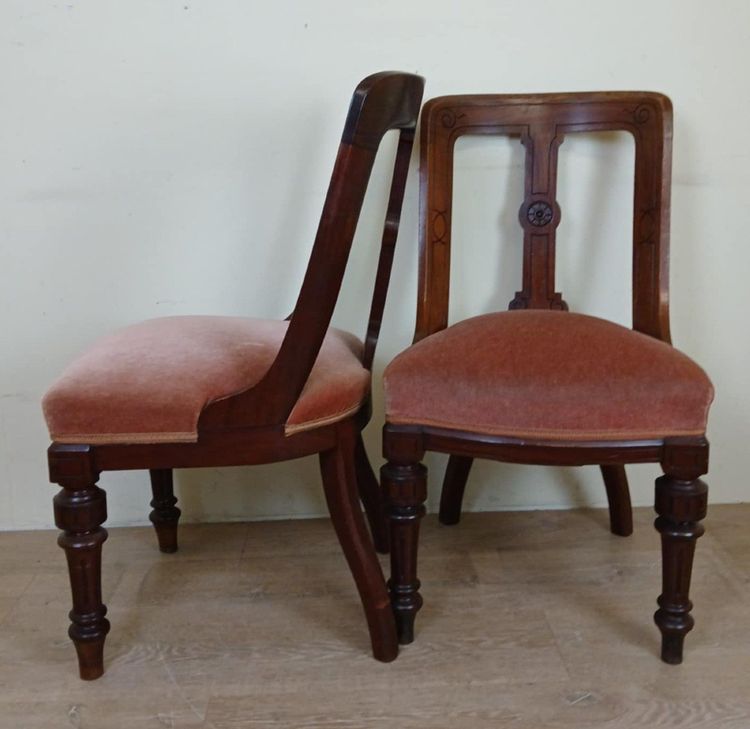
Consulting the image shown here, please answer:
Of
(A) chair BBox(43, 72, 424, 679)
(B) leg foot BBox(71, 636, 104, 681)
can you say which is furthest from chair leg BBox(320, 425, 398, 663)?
(B) leg foot BBox(71, 636, 104, 681)

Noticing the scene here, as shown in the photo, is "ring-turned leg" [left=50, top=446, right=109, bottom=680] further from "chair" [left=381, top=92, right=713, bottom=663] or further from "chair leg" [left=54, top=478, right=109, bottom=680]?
"chair" [left=381, top=92, right=713, bottom=663]

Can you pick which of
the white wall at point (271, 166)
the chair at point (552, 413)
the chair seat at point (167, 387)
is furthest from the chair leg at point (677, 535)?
the white wall at point (271, 166)

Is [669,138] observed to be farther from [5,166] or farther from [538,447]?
[5,166]

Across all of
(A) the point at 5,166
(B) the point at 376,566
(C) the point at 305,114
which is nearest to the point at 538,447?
(B) the point at 376,566

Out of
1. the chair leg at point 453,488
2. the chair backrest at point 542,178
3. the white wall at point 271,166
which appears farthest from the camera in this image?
the chair leg at point 453,488

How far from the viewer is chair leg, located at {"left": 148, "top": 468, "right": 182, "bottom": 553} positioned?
1.54 meters

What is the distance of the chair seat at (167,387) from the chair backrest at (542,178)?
1.14ft

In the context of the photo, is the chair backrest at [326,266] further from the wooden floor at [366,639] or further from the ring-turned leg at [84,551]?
the wooden floor at [366,639]

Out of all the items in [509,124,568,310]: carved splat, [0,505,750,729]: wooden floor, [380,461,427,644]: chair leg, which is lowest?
[0,505,750,729]: wooden floor

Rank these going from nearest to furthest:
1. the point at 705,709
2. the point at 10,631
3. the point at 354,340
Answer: the point at 705,709 < the point at 10,631 < the point at 354,340

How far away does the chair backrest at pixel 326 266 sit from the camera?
1.00 meters

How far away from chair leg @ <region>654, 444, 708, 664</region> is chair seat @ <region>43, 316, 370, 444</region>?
47cm

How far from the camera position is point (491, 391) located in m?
1.10

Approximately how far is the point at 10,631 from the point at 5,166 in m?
0.89
